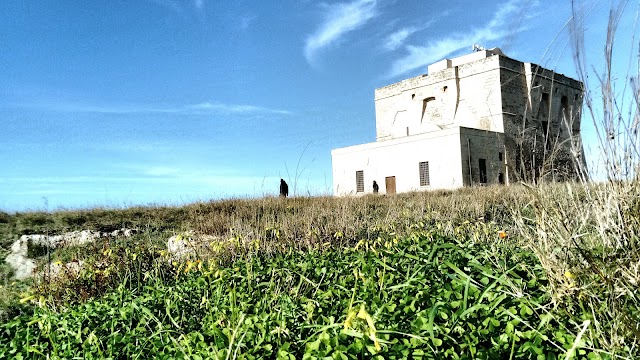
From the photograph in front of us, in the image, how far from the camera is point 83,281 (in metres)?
5.04

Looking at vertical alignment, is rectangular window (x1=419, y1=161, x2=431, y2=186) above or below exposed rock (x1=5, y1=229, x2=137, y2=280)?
above

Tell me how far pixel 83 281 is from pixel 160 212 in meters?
7.18

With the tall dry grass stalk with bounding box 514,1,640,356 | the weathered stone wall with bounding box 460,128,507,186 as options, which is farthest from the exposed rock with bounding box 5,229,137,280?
the weathered stone wall with bounding box 460,128,507,186

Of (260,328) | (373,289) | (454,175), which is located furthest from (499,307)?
(454,175)

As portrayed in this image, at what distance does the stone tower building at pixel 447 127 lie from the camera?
2712 cm

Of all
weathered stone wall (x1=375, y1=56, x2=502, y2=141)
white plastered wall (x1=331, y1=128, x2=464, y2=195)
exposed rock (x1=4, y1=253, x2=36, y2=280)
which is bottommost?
exposed rock (x1=4, y1=253, x2=36, y2=280)

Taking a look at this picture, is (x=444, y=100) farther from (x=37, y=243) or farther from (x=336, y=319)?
(x=336, y=319)

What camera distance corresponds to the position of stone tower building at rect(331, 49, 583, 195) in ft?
89.0

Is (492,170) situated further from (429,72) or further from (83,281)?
(83,281)

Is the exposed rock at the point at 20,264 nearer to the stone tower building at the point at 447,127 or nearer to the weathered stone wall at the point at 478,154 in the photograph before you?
the stone tower building at the point at 447,127

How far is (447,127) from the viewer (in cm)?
3166

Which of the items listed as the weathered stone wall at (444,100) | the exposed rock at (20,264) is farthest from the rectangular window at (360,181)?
the exposed rock at (20,264)

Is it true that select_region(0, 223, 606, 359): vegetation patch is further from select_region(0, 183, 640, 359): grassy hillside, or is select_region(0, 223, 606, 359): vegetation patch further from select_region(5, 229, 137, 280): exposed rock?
select_region(5, 229, 137, 280): exposed rock

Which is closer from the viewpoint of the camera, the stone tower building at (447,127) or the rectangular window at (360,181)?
the stone tower building at (447,127)
